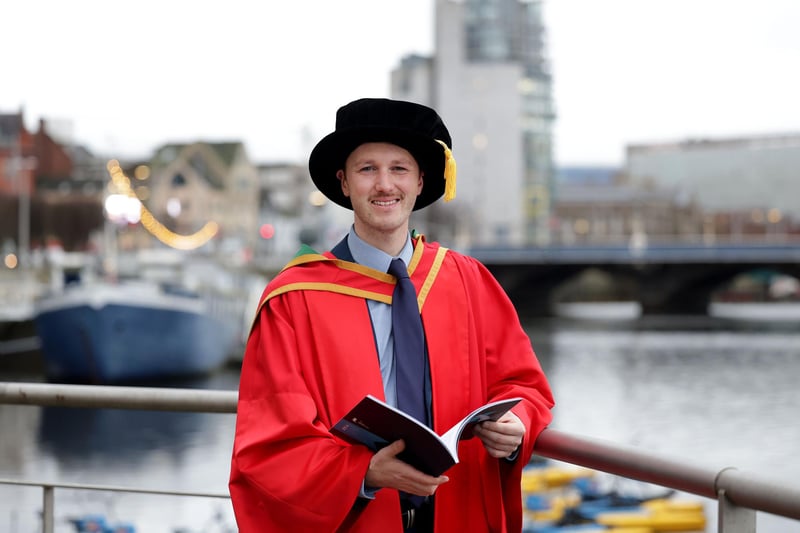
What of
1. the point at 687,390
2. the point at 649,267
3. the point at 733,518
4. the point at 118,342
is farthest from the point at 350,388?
the point at 649,267

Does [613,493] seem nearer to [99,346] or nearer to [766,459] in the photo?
[766,459]

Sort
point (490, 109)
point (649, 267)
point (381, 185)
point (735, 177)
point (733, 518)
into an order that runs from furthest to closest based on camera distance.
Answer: point (735, 177)
point (490, 109)
point (649, 267)
point (381, 185)
point (733, 518)

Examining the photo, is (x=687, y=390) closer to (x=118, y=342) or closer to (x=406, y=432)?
(x=118, y=342)

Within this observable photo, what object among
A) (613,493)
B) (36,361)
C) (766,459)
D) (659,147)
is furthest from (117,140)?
(659,147)

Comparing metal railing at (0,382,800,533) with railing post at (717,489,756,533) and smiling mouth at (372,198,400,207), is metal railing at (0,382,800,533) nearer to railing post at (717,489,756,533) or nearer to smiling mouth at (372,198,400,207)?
railing post at (717,489,756,533)

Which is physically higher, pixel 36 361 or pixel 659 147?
pixel 659 147

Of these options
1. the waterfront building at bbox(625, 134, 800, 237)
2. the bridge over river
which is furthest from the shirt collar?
the waterfront building at bbox(625, 134, 800, 237)

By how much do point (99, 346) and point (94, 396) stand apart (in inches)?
1227

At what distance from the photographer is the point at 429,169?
7.91 ft

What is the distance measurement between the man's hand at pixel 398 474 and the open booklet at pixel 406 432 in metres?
0.02

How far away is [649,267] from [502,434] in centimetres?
6048

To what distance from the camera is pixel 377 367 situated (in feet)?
7.19

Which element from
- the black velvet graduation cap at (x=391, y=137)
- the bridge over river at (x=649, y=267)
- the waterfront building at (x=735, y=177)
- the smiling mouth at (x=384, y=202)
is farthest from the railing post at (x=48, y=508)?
the waterfront building at (x=735, y=177)

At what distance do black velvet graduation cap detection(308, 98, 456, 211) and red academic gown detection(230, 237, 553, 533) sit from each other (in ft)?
0.55
